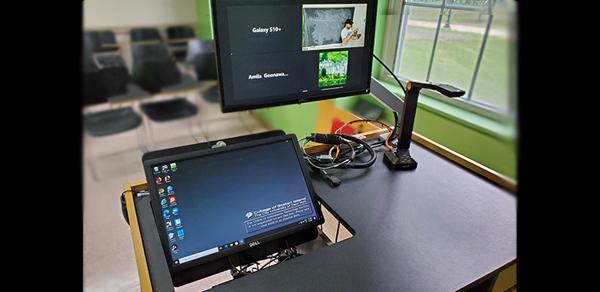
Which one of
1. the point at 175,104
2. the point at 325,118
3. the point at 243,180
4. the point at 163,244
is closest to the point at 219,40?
the point at 243,180

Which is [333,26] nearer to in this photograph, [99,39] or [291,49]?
[291,49]

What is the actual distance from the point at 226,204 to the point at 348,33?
550 millimetres

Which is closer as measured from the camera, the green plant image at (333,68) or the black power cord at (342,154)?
the green plant image at (333,68)

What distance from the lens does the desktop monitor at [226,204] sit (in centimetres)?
73

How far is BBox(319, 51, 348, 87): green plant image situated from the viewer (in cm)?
97

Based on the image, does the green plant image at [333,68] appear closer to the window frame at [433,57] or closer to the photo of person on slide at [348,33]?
the photo of person on slide at [348,33]

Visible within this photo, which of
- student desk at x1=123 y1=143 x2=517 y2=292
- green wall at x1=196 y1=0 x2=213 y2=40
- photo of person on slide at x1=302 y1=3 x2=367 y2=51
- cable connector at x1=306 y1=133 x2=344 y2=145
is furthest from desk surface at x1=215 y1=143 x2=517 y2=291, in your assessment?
green wall at x1=196 y1=0 x2=213 y2=40

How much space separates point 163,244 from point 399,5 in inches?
68.2

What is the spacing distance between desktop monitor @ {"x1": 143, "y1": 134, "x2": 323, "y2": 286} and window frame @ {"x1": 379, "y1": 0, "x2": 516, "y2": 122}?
417 millimetres

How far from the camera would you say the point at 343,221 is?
33.8 inches

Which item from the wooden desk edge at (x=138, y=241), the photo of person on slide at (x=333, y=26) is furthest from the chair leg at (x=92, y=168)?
the photo of person on slide at (x=333, y=26)

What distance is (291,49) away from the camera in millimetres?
912

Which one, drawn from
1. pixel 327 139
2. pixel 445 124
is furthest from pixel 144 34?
pixel 445 124
